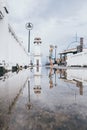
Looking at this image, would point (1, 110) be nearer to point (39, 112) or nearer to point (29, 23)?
point (39, 112)

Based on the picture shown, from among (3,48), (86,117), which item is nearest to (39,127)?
(86,117)

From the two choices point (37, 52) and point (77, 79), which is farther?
point (37, 52)

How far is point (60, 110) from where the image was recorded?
12.6 feet

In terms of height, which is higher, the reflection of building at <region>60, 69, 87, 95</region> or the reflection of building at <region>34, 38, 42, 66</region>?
the reflection of building at <region>34, 38, 42, 66</region>

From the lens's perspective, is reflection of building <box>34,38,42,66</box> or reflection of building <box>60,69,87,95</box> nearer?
reflection of building <box>60,69,87,95</box>

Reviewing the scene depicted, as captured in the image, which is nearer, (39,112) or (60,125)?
(60,125)

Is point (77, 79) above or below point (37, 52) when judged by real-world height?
below

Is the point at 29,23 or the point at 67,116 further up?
the point at 29,23

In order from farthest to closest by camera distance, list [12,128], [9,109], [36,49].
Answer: [36,49] < [9,109] < [12,128]

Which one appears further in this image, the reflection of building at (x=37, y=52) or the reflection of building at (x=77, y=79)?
the reflection of building at (x=37, y=52)

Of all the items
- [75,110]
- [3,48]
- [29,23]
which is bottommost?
[75,110]

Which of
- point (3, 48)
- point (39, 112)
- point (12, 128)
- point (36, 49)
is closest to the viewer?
point (12, 128)

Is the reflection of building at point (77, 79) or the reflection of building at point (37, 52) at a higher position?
the reflection of building at point (37, 52)

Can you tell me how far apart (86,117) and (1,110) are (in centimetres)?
130
